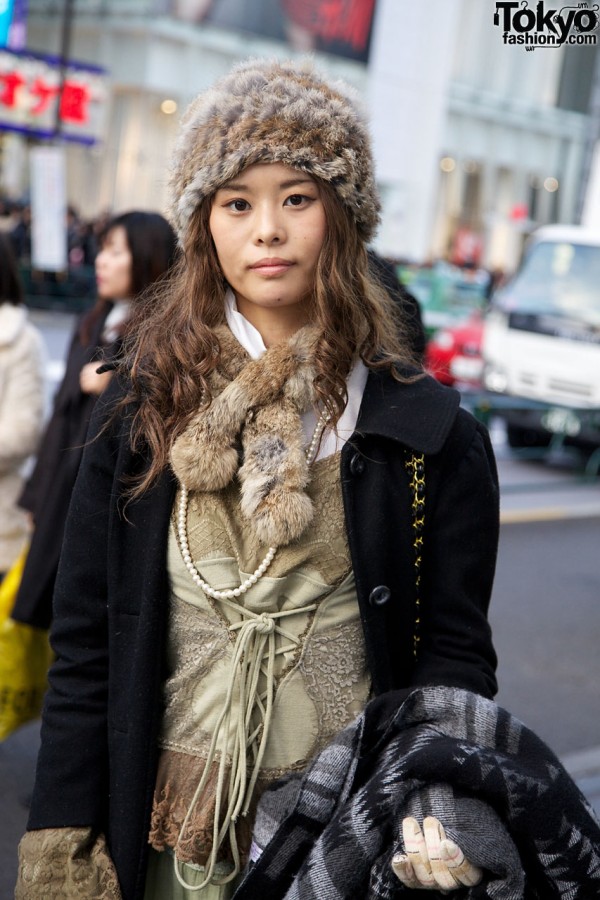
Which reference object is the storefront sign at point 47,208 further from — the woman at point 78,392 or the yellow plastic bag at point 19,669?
the yellow plastic bag at point 19,669

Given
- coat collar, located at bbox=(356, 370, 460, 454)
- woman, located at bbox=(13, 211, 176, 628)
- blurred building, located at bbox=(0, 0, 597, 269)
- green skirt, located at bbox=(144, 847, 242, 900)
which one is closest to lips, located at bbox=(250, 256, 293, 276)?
coat collar, located at bbox=(356, 370, 460, 454)

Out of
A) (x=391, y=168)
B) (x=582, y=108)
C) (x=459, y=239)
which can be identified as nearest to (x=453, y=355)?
(x=391, y=168)

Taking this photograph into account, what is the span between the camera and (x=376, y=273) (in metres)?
2.26

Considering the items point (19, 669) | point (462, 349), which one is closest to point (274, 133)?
point (19, 669)

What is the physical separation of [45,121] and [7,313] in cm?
1569

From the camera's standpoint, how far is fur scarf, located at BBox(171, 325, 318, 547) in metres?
1.80

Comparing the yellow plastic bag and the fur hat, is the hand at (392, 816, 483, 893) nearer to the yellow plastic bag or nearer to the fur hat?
the fur hat

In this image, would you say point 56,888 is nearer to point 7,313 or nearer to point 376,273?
point 376,273

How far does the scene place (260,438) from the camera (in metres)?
1.84

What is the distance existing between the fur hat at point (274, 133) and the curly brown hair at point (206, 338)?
0.04 m

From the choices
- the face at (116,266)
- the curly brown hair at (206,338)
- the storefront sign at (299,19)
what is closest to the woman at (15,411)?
the face at (116,266)

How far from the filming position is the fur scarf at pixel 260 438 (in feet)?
5.90

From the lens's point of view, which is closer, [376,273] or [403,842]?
[403,842]

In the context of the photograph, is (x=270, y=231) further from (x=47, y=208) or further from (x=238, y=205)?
(x=47, y=208)
